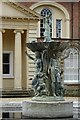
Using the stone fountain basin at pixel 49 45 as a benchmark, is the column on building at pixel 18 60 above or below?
below

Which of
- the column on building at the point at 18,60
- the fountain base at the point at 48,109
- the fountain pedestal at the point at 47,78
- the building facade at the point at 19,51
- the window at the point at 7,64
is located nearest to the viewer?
the fountain base at the point at 48,109

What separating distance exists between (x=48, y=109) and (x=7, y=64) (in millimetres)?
21848

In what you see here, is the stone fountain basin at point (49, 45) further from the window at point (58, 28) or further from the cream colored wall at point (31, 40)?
the window at point (58, 28)

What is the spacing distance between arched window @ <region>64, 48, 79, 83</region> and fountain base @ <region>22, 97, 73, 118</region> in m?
22.7

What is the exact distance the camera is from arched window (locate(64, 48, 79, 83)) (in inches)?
1676

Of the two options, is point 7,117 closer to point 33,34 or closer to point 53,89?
point 53,89

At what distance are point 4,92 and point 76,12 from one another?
12021 millimetres

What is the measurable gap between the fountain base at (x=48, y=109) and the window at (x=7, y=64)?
20.7m

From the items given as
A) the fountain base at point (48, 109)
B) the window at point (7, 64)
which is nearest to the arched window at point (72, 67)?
the window at point (7, 64)

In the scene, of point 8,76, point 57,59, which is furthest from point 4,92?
point 57,59

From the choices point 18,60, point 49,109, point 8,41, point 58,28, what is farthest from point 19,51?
point 49,109

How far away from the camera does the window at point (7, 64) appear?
40.7 meters

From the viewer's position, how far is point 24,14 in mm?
39375

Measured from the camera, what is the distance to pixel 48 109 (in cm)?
1953
